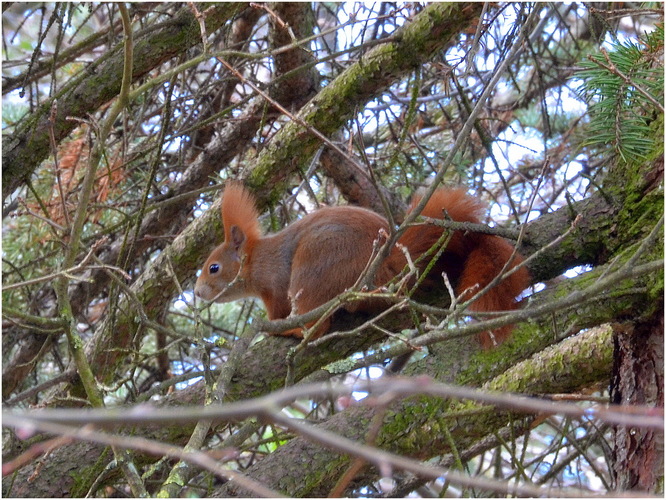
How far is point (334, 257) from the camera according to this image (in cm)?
235

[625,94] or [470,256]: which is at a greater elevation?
[625,94]

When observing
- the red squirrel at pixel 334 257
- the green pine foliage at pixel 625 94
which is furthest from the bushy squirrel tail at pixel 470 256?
the green pine foliage at pixel 625 94

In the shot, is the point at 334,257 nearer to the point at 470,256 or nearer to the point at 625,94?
the point at 470,256

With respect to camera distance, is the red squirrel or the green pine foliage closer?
the green pine foliage

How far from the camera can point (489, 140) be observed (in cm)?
240

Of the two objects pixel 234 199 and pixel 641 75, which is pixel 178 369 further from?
pixel 641 75

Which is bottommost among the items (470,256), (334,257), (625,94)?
(470,256)

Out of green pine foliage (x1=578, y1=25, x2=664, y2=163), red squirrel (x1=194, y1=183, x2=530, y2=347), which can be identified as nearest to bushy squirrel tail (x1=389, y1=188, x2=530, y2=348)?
red squirrel (x1=194, y1=183, x2=530, y2=347)

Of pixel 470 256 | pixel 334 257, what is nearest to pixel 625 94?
pixel 470 256

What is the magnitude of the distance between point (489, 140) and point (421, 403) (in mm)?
1010

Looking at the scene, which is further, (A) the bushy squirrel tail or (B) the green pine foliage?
(A) the bushy squirrel tail

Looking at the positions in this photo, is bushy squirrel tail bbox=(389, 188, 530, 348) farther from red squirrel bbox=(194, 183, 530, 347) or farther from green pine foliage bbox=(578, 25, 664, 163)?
green pine foliage bbox=(578, 25, 664, 163)

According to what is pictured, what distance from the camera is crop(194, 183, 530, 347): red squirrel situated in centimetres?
196

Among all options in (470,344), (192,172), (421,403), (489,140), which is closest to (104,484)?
(421,403)
